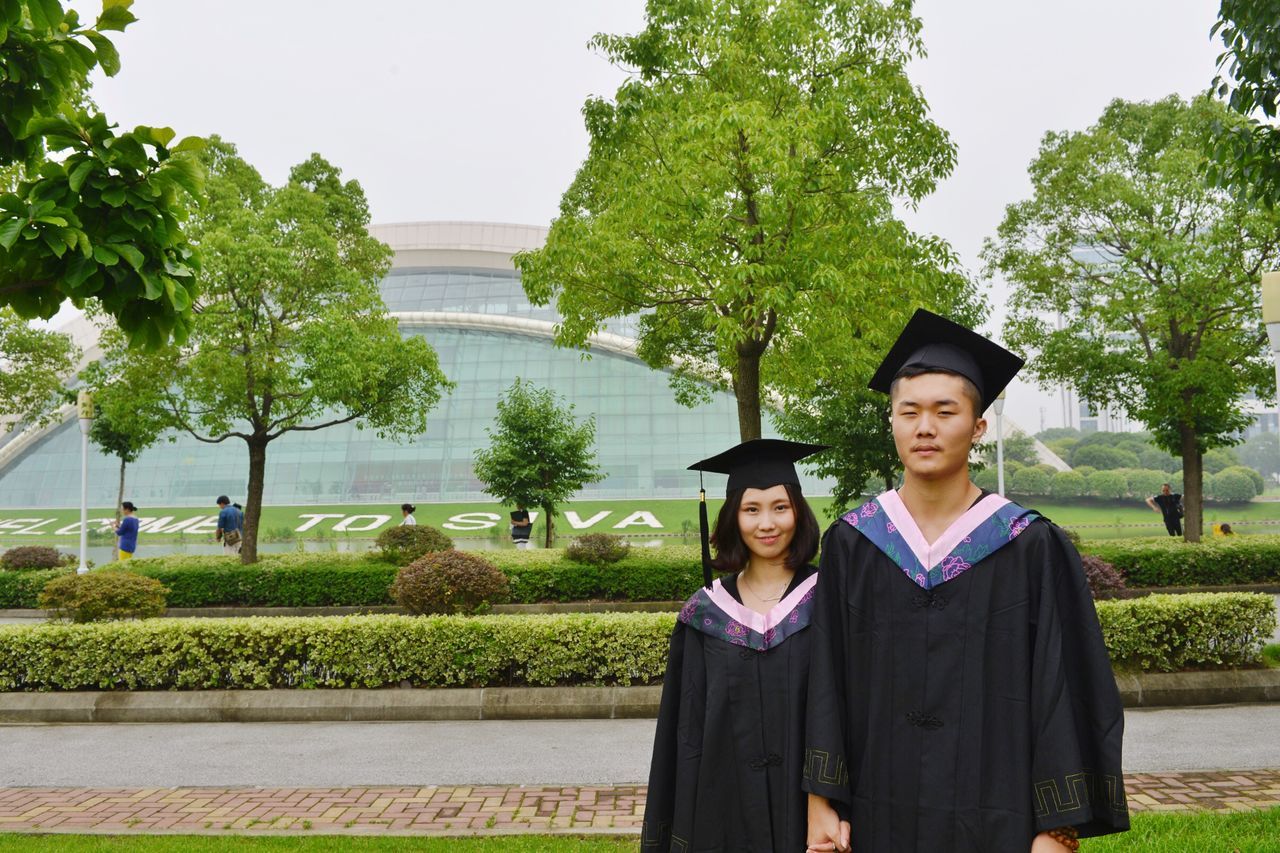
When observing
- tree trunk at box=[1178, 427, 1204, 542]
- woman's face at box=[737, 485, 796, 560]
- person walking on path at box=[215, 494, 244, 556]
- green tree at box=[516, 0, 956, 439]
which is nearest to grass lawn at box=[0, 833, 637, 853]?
woman's face at box=[737, 485, 796, 560]

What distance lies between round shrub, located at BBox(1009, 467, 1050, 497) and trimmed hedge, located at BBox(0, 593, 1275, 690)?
34327 mm

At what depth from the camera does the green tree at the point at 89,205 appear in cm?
359

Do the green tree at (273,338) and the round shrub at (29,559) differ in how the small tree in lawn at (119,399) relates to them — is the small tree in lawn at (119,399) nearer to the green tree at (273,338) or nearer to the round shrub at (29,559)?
the green tree at (273,338)

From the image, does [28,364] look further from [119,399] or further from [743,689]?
[743,689]

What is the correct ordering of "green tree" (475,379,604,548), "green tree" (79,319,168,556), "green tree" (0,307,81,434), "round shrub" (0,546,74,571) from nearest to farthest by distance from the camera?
1. "green tree" (79,319,168,556)
2. "round shrub" (0,546,74,571)
3. "green tree" (475,379,604,548)
4. "green tree" (0,307,81,434)

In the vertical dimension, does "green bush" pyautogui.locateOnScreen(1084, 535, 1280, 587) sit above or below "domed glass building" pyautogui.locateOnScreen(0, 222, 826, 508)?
below

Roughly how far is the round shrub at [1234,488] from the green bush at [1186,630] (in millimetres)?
37639

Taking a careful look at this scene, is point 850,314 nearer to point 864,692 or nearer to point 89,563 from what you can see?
point 864,692

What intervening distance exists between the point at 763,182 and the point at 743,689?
29.8ft

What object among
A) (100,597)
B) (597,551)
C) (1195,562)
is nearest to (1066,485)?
(1195,562)

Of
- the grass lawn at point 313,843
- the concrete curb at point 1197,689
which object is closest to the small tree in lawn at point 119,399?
the grass lawn at point 313,843

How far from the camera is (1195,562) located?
14578 mm

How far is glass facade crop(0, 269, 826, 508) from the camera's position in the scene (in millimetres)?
36688

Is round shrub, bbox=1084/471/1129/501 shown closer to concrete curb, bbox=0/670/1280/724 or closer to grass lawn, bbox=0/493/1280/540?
grass lawn, bbox=0/493/1280/540
